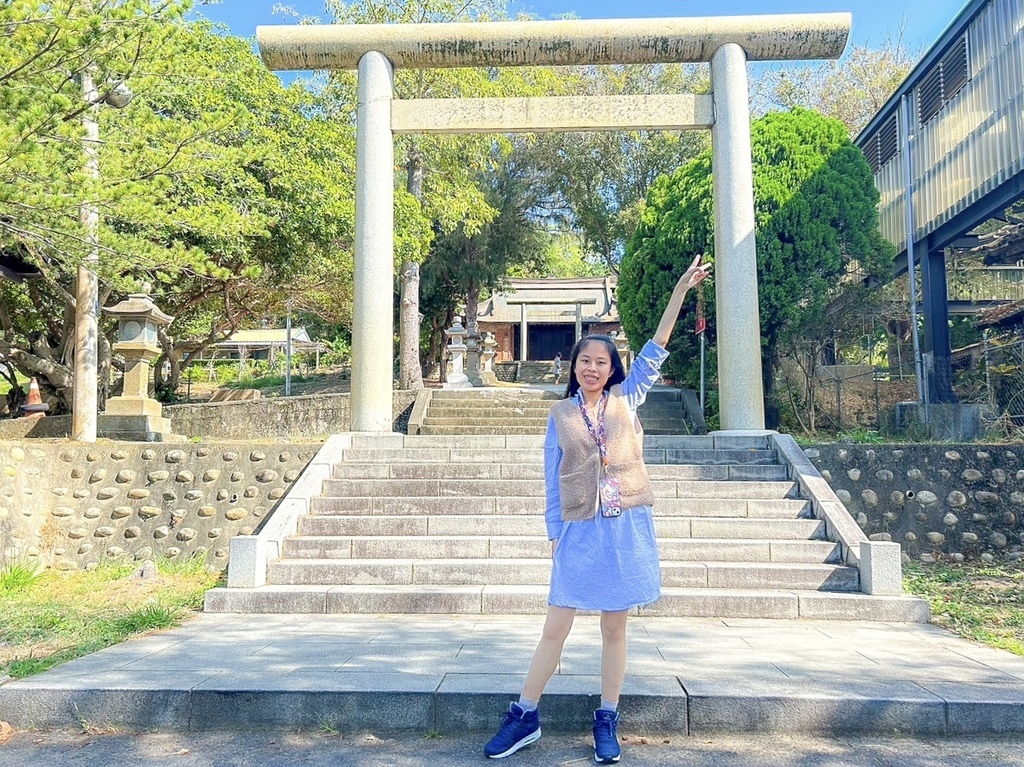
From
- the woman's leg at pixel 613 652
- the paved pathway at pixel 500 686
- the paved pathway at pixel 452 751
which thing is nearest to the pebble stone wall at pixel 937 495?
the paved pathway at pixel 500 686

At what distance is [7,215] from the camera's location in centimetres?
562

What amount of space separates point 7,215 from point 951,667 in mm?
7025

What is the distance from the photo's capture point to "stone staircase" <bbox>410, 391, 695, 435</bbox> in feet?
37.0

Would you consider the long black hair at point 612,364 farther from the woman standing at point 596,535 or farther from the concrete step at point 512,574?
the concrete step at point 512,574

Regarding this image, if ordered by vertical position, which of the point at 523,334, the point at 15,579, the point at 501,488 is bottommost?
the point at 15,579

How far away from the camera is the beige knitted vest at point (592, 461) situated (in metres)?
2.76

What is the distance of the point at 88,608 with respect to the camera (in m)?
5.22

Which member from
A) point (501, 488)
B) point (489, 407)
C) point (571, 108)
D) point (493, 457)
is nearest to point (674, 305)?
point (501, 488)

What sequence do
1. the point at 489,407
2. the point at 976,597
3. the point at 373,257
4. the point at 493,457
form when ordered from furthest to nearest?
the point at 489,407
the point at 373,257
the point at 493,457
the point at 976,597

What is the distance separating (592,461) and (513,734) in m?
1.09

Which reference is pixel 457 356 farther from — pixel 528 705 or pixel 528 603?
pixel 528 705

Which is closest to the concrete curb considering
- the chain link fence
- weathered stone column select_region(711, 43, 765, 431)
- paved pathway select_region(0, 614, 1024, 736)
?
paved pathway select_region(0, 614, 1024, 736)

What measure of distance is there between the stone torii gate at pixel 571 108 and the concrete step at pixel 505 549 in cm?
220

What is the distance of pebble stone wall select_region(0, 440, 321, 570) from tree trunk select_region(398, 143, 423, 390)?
901 cm
